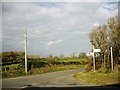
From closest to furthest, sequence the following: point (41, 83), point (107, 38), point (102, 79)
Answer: point (41, 83)
point (102, 79)
point (107, 38)

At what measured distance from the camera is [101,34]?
70.3ft

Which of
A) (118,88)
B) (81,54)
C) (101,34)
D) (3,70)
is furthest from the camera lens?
(81,54)

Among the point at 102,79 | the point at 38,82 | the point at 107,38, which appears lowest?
the point at 38,82

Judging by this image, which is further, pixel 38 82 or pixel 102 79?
pixel 38 82

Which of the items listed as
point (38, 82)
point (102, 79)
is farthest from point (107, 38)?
point (38, 82)

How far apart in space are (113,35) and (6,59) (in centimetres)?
2013

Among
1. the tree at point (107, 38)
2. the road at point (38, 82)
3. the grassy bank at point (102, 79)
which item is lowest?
the road at point (38, 82)

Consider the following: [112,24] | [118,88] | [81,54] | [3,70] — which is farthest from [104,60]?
[81,54]

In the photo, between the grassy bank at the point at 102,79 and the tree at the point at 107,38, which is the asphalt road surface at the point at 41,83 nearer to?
the grassy bank at the point at 102,79

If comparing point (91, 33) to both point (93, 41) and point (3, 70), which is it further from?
point (3, 70)

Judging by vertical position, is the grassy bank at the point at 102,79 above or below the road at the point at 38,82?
above

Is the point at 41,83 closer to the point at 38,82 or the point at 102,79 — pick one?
the point at 38,82

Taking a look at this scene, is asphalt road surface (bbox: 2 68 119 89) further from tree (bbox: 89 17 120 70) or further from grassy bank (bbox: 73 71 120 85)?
tree (bbox: 89 17 120 70)

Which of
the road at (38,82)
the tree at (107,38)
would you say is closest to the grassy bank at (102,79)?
the road at (38,82)
